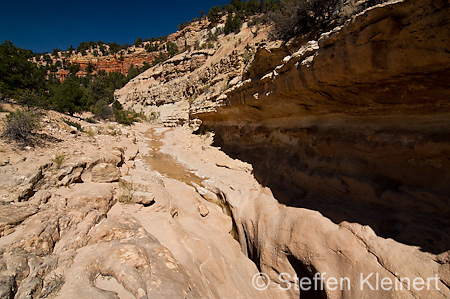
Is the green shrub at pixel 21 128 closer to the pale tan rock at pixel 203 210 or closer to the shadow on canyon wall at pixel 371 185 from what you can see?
the pale tan rock at pixel 203 210

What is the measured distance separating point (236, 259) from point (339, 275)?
5.45 ft

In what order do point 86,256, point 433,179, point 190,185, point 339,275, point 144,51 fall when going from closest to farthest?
1. point 86,256
2. point 339,275
3. point 433,179
4. point 190,185
5. point 144,51

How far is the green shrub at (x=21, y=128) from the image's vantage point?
16.5 ft

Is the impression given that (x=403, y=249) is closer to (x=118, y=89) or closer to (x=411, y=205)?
(x=411, y=205)

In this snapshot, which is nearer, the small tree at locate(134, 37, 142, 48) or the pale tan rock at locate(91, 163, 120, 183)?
the pale tan rock at locate(91, 163, 120, 183)

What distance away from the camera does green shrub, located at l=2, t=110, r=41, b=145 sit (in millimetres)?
5031

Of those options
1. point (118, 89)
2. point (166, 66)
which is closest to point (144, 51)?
point (118, 89)

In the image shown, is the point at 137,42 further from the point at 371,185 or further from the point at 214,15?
the point at 371,185

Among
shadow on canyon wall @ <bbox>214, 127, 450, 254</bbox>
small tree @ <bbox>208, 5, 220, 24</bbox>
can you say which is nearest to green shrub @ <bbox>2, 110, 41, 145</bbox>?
shadow on canyon wall @ <bbox>214, 127, 450, 254</bbox>

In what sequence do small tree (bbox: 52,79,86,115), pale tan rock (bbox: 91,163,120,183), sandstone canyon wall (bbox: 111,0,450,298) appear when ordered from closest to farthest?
sandstone canyon wall (bbox: 111,0,450,298), pale tan rock (bbox: 91,163,120,183), small tree (bbox: 52,79,86,115)

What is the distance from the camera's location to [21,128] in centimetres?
516

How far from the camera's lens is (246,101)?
6.21 meters

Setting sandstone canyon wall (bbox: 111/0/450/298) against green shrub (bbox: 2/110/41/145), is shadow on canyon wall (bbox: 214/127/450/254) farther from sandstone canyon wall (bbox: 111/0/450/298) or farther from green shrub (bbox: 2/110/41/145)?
green shrub (bbox: 2/110/41/145)

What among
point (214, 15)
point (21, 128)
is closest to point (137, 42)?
point (214, 15)
